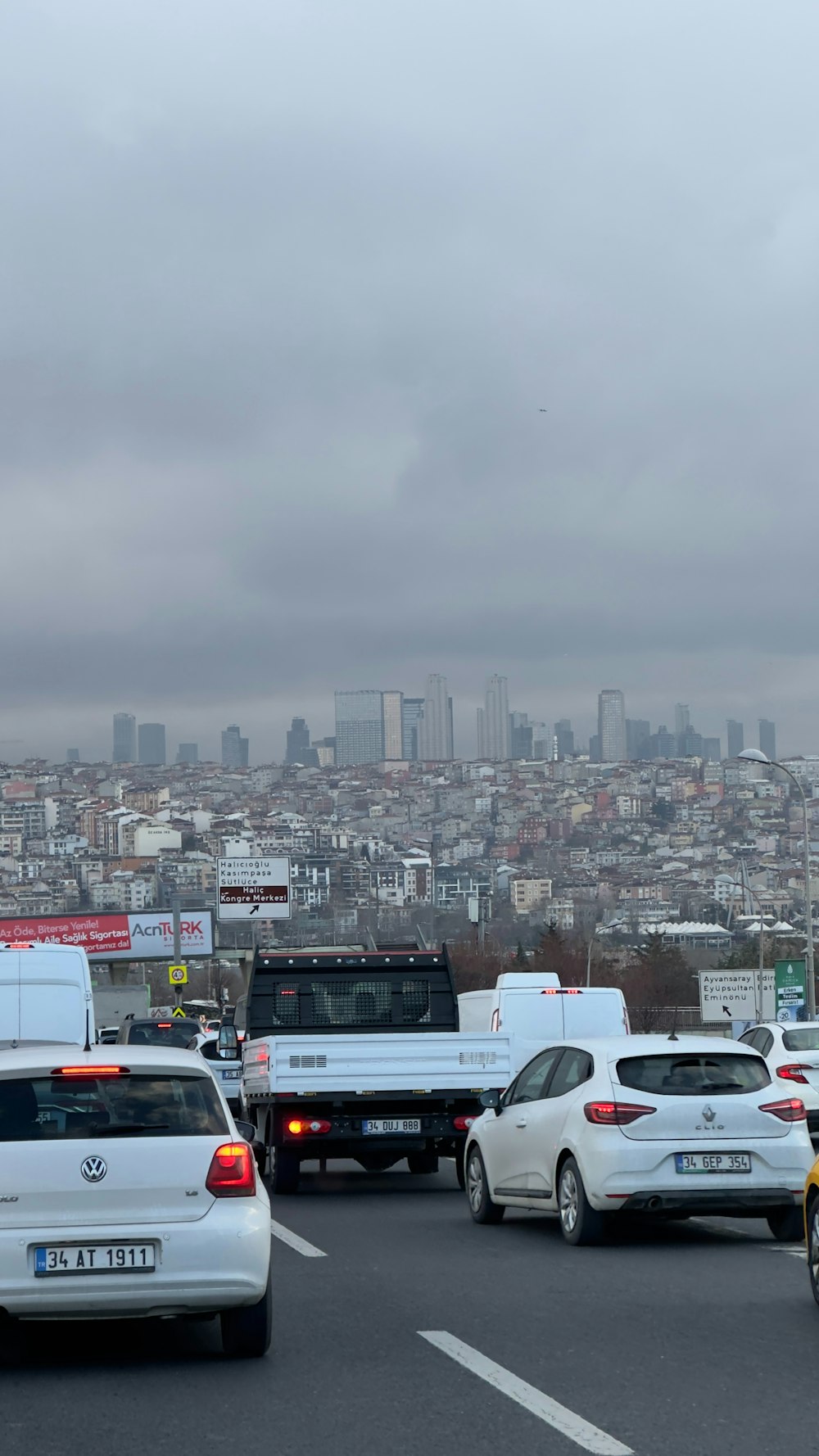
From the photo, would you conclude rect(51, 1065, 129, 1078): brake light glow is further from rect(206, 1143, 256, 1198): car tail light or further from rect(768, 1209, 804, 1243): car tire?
rect(768, 1209, 804, 1243): car tire

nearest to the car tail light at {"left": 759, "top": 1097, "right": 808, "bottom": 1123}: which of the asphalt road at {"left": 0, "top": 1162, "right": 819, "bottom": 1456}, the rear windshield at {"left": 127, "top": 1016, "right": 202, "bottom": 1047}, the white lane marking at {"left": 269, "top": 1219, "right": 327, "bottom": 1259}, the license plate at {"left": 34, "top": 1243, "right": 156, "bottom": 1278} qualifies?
the asphalt road at {"left": 0, "top": 1162, "right": 819, "bottom": 1456}

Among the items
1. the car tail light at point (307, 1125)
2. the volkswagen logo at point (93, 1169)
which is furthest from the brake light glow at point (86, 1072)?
the car tail light at point (307, 1125)

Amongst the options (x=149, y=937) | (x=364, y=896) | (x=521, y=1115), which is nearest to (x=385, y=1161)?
(x=521, y=1115)

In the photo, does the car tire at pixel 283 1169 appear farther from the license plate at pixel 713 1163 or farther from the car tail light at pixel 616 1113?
the license plate at pixel 713 1163

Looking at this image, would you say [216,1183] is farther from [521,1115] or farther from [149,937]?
[149,937]

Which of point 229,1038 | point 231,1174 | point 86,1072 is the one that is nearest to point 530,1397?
point 231,1174

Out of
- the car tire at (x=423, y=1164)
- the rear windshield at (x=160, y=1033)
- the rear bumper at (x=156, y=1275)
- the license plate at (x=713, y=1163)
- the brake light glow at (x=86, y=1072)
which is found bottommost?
the car tire at (x=423, y=1164)
